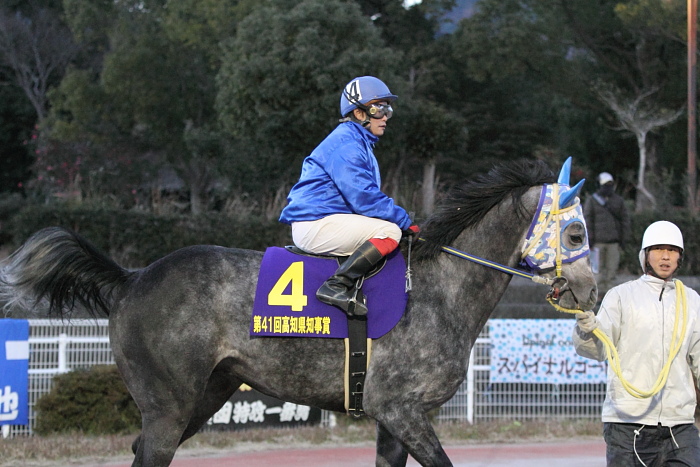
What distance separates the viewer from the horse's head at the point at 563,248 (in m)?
4.39

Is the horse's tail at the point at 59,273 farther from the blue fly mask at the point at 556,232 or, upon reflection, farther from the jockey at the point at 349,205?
the blue fly mask at the point at 556,232

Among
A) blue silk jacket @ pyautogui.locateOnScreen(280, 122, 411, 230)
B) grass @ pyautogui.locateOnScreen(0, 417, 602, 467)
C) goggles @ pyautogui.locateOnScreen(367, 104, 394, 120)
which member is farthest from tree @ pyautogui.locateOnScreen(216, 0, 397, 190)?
blue silk jacket @ pyautogui.locateOnScreen(280, 122, 411, 230)

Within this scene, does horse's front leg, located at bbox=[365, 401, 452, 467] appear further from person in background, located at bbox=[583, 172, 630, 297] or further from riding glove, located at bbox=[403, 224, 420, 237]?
person in background, located at bbox=[583, 172, 630, 297]

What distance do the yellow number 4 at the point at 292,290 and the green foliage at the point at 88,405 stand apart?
13.1 ft

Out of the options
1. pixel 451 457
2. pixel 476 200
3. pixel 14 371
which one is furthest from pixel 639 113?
pixel 476 200

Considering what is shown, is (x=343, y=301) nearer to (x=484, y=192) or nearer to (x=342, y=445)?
(x=484, y=192)

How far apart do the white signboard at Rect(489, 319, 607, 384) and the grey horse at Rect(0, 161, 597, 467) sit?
13.9ft

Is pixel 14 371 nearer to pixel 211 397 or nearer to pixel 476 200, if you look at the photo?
pixel 211 397

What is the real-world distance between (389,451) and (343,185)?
1.41 meters

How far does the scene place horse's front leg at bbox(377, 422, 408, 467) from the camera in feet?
15.2

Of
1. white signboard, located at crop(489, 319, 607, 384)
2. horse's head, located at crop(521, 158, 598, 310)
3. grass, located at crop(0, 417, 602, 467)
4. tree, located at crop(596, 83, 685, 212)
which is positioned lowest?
grass, located at crop(0, 417, 602, 467)

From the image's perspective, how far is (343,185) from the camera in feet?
14.5

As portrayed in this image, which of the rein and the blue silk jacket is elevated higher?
the blue silk jacket

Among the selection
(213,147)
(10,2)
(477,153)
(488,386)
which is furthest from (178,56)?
(488,386)
